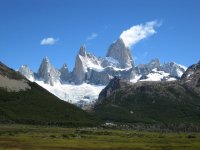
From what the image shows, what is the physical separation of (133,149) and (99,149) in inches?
457

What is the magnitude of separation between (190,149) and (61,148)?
43324 mm

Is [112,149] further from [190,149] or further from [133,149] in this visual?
[190,149]

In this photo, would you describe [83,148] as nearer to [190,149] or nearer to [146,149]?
[146,149]

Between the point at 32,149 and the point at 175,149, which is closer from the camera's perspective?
the point at 32,149

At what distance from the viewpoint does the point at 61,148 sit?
14138 cm

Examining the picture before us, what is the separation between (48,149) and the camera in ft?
445

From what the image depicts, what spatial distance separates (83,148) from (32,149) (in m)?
18.8

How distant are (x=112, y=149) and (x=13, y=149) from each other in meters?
32.6

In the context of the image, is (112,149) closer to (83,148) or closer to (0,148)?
(83,148)

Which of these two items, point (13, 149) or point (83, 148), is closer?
point (13, 149)

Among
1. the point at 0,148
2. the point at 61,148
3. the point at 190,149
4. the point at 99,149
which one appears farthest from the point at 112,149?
the point at 0,148

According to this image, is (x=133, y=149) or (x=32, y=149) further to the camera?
(x=133, y=149)

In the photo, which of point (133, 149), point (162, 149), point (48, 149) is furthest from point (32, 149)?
point (162, 149)

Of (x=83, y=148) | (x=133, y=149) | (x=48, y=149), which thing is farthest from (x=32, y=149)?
(x=133, y=149)
